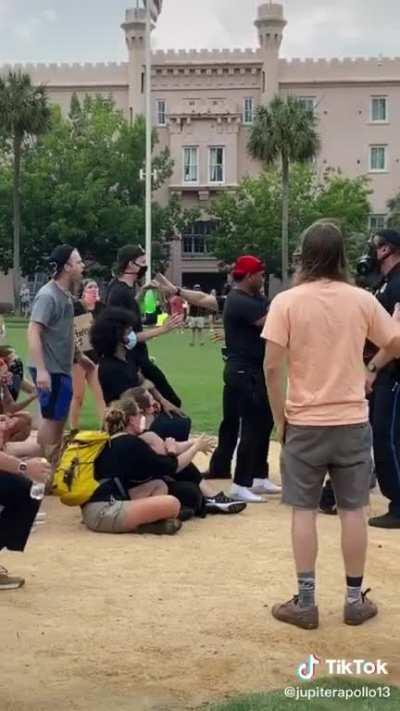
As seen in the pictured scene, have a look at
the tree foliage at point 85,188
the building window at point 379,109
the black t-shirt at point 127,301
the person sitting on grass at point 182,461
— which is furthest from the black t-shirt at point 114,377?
the building window at point 379,109

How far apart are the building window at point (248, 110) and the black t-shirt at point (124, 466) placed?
191 ft

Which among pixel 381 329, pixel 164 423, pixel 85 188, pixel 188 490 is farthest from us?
pixel 85 188

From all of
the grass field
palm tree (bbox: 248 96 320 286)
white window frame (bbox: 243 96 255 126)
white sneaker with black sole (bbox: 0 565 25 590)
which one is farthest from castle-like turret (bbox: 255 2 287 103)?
white sneaker with black sole (bbox: 0 565 25 590)

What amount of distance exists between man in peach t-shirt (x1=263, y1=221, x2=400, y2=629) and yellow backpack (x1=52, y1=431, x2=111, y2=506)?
201 centimetres

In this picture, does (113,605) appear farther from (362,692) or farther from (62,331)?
(62,331)

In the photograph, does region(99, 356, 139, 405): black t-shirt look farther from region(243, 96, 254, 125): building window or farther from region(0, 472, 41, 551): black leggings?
region(243, 96, 254, 125): building window

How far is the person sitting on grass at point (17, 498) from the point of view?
5.26 metres

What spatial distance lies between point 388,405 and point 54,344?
8.11 feet

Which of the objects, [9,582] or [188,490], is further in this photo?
[188,490]

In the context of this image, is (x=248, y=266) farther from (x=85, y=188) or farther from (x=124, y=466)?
(x=85, y=188)

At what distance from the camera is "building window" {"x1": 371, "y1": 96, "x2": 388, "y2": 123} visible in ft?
206

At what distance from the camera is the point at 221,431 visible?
8.77 metres

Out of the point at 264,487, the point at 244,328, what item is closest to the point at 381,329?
the point at 244,328

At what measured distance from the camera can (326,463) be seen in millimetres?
5082
